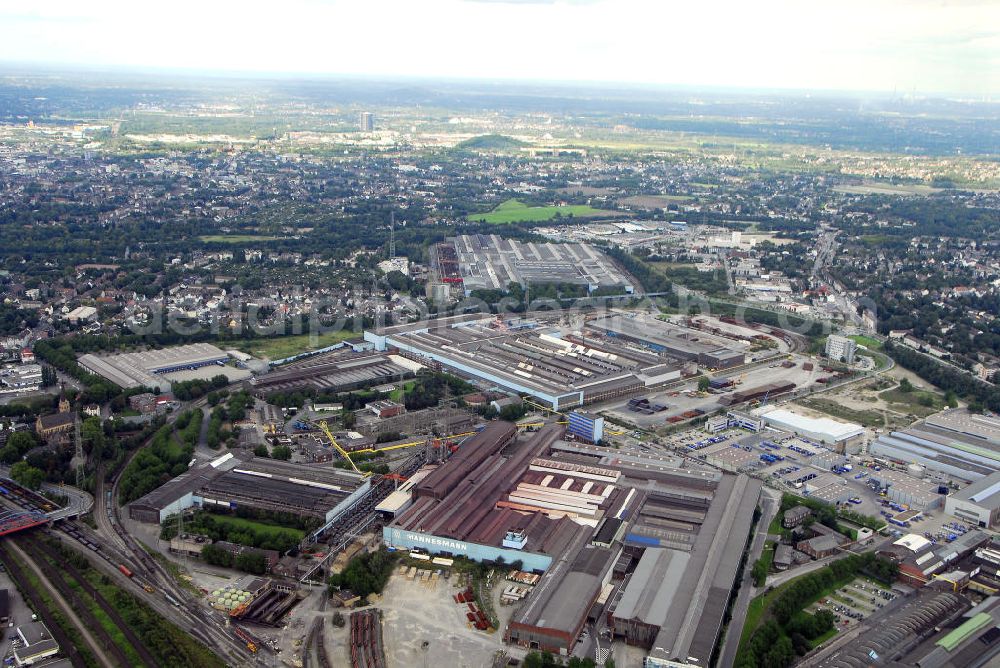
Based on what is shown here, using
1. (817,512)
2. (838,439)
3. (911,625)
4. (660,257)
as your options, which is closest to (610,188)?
(660,257)

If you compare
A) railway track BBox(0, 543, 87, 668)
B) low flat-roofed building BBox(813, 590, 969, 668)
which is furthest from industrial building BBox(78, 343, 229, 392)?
low flat-roofed building BBox(813, 590, 969, 668)

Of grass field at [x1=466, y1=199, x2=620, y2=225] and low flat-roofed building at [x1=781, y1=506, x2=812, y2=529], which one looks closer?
low flat-roofed building at [x1=781, y1=506, x2=812, y2=529]

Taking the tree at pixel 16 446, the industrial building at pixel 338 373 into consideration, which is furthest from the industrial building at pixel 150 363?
the tree at pixel 16 446

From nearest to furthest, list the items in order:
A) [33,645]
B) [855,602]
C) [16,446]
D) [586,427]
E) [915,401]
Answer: [33,645] → [855,602] → [16,446] → [586,427] → [915,401]

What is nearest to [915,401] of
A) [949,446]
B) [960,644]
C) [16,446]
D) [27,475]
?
[949,446]

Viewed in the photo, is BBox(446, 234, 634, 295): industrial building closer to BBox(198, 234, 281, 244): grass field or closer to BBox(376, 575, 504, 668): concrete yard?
BBox(198, 234, 281, 244): grass field

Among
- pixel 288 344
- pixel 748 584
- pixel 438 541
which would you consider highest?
pixel 438 541

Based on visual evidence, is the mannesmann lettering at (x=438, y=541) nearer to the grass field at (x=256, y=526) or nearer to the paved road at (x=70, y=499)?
the grass field at (x=256, y=526)

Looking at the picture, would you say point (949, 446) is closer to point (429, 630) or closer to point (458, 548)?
point (458, 548)
